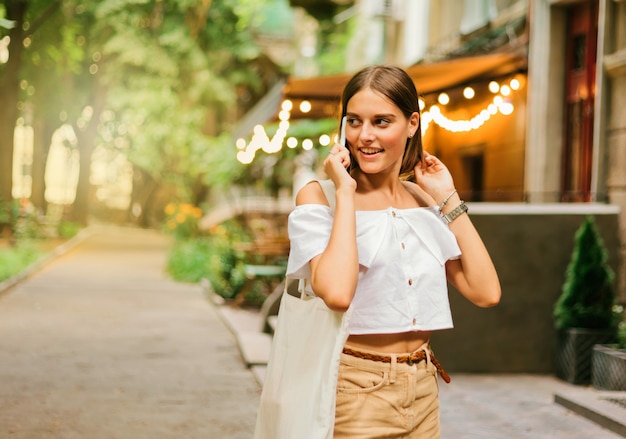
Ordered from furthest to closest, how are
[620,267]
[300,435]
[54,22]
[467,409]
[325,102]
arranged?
[54,22] → [325,102] → [620,267] → [467,409] → [300,435]

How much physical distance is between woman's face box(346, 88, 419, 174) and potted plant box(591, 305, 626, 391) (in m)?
6.00

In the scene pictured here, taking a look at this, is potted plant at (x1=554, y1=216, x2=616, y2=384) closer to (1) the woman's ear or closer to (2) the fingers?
(1) the woman's ear

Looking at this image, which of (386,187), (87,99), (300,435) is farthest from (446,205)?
(87,99)

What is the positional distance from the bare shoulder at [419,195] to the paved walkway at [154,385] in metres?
4.11

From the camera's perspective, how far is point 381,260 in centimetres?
281

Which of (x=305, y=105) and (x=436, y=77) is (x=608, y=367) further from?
(x=305, y=105)

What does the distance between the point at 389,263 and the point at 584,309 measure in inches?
263

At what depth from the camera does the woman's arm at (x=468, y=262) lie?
2.99 metres

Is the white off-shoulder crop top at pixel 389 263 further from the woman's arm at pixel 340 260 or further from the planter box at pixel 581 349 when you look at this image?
the planter box at pixel 581 349

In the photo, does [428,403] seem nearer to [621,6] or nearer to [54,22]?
[621,6]

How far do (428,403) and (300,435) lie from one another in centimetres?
45

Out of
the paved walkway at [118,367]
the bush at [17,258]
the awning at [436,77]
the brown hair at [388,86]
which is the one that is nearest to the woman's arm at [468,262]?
the brown hair at [388,86]

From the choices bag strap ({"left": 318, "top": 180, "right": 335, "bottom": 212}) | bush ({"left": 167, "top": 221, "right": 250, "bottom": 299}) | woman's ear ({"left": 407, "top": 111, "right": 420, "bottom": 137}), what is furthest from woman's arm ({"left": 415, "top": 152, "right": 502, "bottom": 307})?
bush ({"left": 167, "top": 221, "right": 250, "bottom": 299})

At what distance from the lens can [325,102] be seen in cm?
1475
